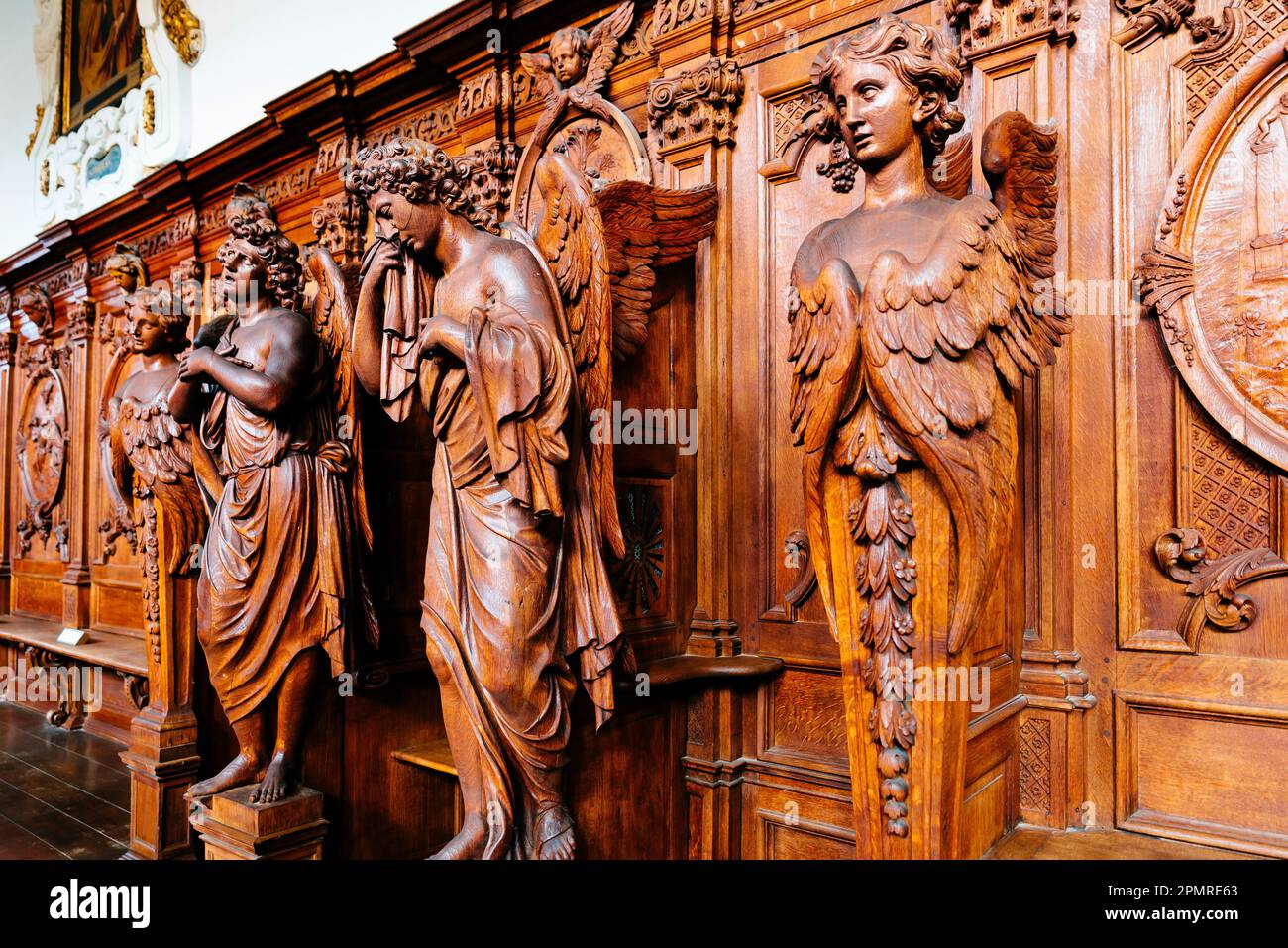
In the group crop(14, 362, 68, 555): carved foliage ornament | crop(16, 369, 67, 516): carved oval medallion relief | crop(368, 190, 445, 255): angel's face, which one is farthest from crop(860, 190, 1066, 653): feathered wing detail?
crop(16, 369, 67, 516): carved oval medallion relief

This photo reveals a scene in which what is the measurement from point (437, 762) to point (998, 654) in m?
1.61

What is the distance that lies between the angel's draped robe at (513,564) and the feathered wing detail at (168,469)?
1385 mm

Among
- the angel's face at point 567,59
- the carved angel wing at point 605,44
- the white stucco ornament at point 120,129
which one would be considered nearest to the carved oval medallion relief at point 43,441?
the white stucco ornament at point 120,129

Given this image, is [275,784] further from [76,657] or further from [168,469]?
[76,657]

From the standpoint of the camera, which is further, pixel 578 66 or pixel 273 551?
pixel 578 66

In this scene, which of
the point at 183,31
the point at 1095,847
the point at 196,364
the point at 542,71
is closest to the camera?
the point at 1095,847

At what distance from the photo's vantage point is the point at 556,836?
80.4 inches

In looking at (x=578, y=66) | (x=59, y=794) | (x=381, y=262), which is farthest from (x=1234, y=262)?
(x=59, y=794)

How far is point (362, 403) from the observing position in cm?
278

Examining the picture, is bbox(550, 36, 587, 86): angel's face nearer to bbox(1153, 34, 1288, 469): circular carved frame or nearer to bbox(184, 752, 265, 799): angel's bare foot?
bbox(1153, 34, 1288, 469): circular carved frame

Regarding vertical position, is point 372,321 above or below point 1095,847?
above

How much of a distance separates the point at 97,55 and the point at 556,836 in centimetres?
749

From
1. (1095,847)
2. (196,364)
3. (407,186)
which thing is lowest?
(1095,847)

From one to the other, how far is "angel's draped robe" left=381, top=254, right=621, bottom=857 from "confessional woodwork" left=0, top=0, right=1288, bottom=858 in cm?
23
